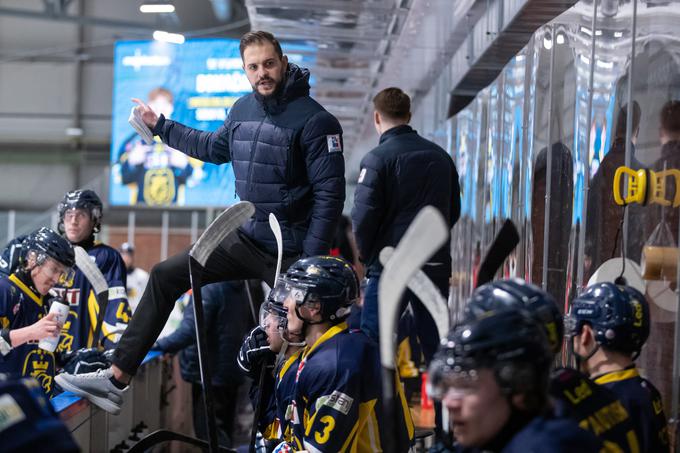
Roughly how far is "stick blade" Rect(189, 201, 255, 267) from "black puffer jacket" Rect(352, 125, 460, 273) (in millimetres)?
1491

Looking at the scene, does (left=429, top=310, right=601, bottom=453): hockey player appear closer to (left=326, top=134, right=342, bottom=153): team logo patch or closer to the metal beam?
(left=326, top=134, right=342, bottom=153): team logo patch

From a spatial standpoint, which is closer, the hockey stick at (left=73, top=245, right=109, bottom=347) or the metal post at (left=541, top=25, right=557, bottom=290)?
A: the metal post at (left=541, top=25, right=557, bottom=290)

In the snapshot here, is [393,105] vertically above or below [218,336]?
above

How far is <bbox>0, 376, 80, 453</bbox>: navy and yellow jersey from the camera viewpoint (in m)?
1.43

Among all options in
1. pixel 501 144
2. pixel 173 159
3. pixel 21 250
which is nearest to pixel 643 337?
pixel 21 250

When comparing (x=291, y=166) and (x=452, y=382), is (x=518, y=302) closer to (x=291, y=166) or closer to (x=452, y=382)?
(x=452, y=382)

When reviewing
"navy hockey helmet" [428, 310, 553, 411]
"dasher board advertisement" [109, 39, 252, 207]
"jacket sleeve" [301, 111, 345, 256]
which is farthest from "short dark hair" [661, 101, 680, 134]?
"dasher board advertisement" [109, 39, 252, 207]

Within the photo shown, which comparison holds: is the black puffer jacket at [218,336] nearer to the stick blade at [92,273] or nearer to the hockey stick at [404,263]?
the stick blade at [92,273]

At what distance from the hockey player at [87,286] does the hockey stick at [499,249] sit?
280 cm

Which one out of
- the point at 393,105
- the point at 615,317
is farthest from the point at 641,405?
the point at 393,105

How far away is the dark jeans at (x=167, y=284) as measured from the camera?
3.59m

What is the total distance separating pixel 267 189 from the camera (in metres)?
3.71

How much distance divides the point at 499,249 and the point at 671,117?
2.51 feet

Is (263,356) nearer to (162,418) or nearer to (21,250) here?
(21,250)
